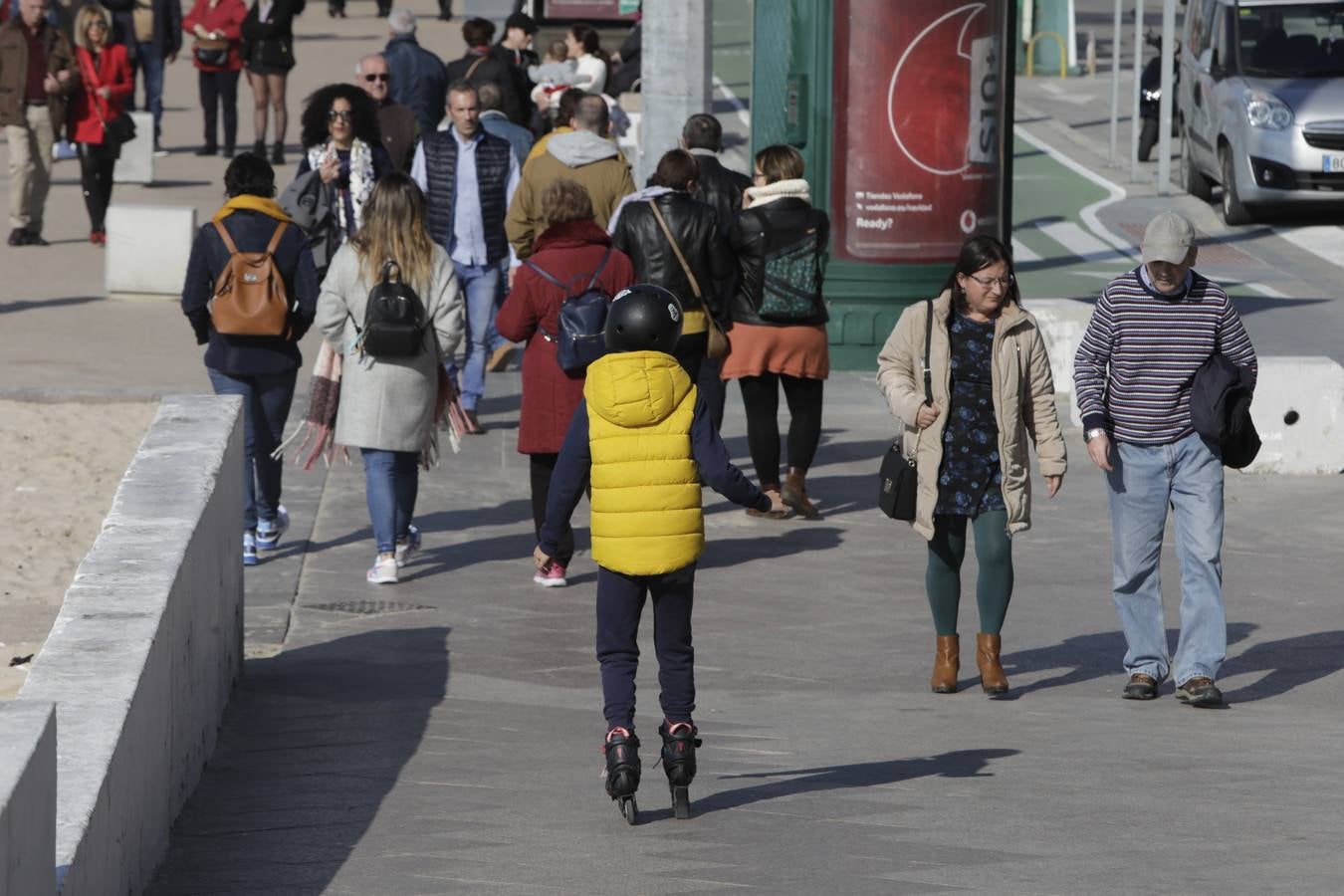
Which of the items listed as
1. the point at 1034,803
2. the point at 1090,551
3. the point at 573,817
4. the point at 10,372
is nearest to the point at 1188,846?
the point at 1034,803

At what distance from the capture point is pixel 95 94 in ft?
61.4

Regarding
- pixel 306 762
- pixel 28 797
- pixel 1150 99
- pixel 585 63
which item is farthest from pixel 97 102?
pixel 28 797

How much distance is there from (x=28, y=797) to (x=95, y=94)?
15.4m

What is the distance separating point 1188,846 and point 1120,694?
221 cm

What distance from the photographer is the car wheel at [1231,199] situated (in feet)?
69.1

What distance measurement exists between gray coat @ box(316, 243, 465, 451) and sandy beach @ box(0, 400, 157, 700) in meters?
1.43

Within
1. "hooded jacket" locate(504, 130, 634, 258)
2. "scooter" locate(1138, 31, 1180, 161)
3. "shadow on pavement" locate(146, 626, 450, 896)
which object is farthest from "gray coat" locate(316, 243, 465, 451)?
"scooter" locate(1138, 31, 1180, 161)

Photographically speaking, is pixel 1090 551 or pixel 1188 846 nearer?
pixel 1188 846

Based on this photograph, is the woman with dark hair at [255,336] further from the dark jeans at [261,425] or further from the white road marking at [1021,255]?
the white road marking at [1021,255]

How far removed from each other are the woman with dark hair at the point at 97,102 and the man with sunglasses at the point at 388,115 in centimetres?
548

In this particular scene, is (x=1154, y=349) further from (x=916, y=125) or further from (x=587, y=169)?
(x=916, y=125)

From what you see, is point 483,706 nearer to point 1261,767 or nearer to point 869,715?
point 869,715

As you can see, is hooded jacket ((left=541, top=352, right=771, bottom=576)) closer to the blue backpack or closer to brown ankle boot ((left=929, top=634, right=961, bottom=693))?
the blue backpack

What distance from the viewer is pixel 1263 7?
21.9m
